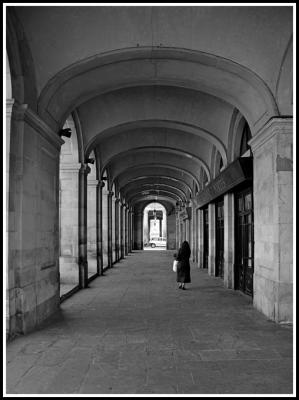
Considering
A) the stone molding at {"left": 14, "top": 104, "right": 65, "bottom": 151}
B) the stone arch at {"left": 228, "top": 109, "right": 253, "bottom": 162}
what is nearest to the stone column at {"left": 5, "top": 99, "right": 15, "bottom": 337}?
the stone molding at {"left": 14, "top": 104, "right": 65, "bottom": 151}

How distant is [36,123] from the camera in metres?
6.50

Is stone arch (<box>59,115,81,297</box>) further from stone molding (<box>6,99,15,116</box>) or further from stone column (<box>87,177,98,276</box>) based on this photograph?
stone molding (<box>6,99,15,116</box>)

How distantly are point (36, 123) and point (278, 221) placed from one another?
4.39 metres

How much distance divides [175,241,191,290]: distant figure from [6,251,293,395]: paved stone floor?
6.28 ft

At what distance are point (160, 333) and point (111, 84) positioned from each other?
503 cm

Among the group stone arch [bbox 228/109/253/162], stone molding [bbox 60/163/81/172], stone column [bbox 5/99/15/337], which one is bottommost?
stone column [bbox 5/99/15/337]

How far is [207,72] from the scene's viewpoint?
7.53m

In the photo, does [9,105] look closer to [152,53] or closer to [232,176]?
[152,53]

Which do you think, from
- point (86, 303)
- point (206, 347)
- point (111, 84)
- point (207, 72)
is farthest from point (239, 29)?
point (86, 303)

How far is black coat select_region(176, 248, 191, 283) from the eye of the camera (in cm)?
1065

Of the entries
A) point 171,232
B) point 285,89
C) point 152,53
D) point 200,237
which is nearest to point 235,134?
point 285,89

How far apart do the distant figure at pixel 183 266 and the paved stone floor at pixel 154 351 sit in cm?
191

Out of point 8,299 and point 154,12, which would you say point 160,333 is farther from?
point 154,12

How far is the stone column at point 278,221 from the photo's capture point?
21.8 ft
